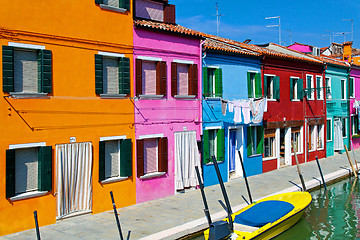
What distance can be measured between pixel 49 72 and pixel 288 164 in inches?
666

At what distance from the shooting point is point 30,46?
11.5 metres

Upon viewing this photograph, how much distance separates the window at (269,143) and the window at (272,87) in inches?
81.7

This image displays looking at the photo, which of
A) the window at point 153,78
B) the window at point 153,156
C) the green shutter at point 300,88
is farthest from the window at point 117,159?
the green shutter at point 300,88

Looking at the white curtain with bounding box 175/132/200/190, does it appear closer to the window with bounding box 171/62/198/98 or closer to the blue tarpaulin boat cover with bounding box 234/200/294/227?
the window with bounding box 171/62/198/98

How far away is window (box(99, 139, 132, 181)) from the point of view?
1376 cm

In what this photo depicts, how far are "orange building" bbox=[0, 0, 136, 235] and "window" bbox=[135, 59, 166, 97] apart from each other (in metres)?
0.81

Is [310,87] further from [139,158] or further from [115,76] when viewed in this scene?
[115,76]

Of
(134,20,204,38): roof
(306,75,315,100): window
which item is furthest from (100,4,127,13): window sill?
(306,75,315,100): window

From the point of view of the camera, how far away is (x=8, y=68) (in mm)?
10953

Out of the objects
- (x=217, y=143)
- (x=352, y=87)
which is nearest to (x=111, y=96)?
(x=217, y=143)

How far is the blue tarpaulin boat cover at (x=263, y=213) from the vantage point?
1166 centimetres

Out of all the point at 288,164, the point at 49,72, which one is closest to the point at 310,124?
the point at 288,164

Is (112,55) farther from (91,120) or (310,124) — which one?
(310,124)

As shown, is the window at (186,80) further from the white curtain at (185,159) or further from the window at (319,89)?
the window at (319,89)
